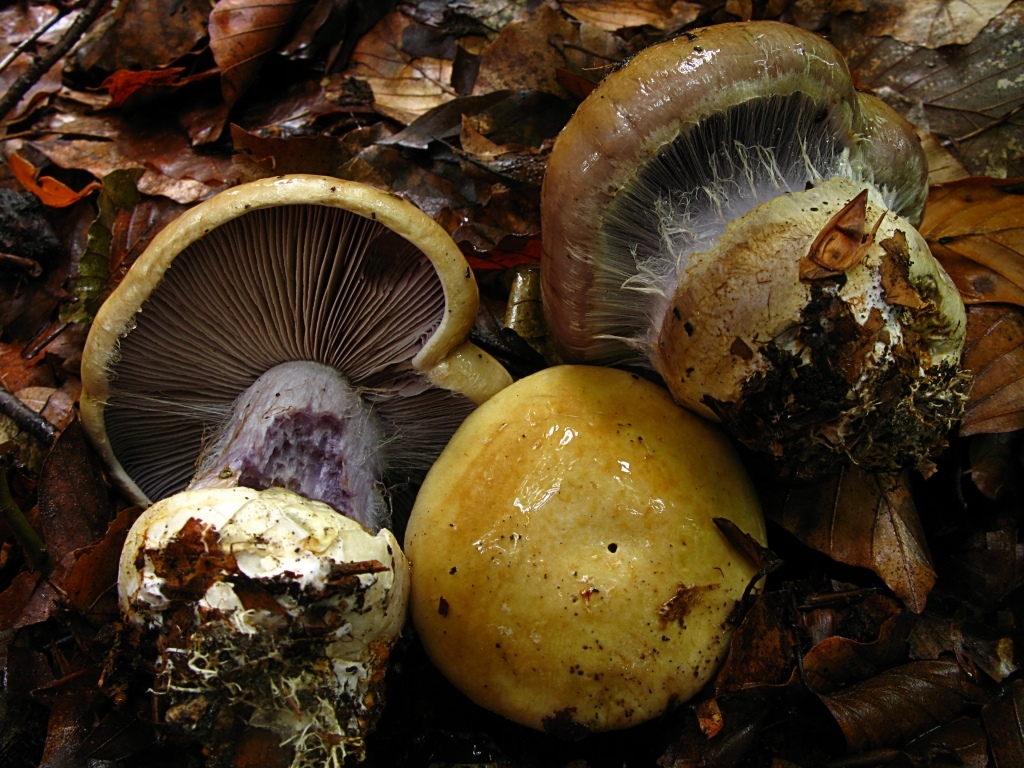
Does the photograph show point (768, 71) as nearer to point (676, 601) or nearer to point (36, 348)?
point (676, 601)

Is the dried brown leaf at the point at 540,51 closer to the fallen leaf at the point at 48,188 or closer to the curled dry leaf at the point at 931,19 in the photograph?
the curled dry leaf at the point at 931,19

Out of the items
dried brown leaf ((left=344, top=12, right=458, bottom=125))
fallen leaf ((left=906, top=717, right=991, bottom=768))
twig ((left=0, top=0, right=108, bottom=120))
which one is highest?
twig ((left=0, top=0, right=108, bottom=120))

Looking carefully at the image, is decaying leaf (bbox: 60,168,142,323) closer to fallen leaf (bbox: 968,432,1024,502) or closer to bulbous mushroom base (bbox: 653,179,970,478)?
bulbous mushroom base (bbox: 653,179,970,478)

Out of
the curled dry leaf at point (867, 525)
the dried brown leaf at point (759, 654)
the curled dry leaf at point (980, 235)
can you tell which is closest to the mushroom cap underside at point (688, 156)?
the curled dry leaf at point (980, 235)

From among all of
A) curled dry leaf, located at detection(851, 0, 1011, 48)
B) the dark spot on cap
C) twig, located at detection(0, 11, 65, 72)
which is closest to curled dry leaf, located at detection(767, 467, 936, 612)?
the dark spot on cap

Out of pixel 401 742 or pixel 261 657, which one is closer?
pixel 261 657

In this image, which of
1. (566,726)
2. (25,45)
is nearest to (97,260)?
(25,45)

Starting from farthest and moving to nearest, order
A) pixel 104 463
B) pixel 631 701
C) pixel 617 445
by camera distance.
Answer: pixel 104 463 → pixel 617 445 → pixel 631 701

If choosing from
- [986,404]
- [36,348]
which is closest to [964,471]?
[986,404]
